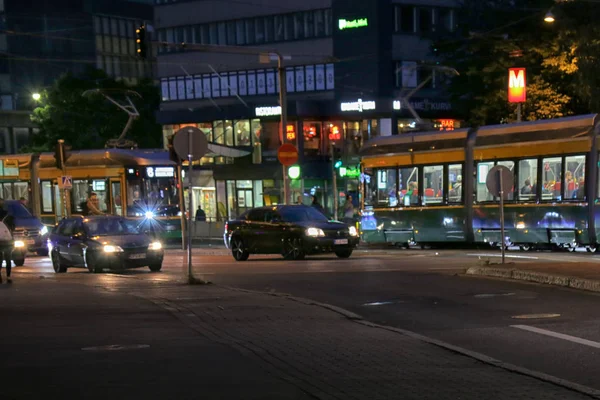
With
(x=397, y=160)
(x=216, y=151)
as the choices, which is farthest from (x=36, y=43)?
(x=397, y=160)

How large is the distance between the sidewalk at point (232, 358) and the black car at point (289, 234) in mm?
13286

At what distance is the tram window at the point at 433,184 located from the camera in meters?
34.4

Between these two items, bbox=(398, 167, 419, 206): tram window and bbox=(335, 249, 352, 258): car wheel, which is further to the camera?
bbox=(398, 167, 419, 206): tram window

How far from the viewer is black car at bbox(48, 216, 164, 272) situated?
26.1 metres

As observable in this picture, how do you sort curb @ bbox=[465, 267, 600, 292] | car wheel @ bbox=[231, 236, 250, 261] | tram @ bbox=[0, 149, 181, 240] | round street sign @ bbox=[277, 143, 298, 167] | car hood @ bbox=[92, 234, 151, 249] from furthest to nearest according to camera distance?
1. tram @ bbox=[0, 149, 181, 240]
2. round street sign @ bbox=[277, 143, 298, 167]
3. car wheel @ bbox=[231, 236, 250, 261]
4. car hood @ bbox=[92, 234, 151, 249]
5. curb @ bbox=[465, 267, 600, 292]

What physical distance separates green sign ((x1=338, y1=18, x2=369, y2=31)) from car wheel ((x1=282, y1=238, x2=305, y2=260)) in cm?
3934

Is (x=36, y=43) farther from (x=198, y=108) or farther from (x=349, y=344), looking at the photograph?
(x=349, y=344)

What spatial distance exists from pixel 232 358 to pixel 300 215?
2006 cm

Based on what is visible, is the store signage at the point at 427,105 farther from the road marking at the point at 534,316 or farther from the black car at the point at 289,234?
the road marking at the point at 534,316

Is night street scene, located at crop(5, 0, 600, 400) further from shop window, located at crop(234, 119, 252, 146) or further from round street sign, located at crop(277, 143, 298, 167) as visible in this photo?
shop window, located at crop(234, 119, 252, 146)

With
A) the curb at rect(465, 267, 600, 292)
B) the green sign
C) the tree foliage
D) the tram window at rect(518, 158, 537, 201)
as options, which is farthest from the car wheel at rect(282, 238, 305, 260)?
the green sign

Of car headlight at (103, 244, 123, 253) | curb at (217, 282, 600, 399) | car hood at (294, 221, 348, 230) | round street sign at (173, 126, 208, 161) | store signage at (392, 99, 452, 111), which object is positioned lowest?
curb at (217, 282, 600, 399)

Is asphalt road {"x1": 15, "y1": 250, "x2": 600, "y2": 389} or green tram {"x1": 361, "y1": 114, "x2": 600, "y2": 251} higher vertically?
green tram {"x1": 361, "y1": 114, "x2": 600, "y2": 251}

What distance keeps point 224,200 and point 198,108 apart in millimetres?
6761
